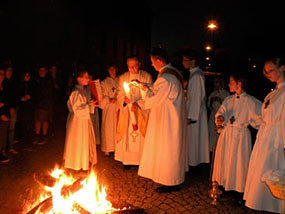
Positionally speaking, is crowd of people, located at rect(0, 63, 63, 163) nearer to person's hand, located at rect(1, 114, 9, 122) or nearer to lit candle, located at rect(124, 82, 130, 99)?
person's hand, located at rect(1, 114, 9, 122)

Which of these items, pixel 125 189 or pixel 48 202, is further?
pixel 125 189

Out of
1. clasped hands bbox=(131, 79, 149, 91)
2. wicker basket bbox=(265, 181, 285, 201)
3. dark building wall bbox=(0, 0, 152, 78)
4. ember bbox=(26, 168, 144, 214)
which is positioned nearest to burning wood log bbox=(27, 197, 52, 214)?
ember bbox=(26, 168, 144, 214)

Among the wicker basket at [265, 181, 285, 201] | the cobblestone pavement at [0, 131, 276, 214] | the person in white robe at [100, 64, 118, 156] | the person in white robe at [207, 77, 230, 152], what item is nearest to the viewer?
the wicker basket at [265, 181, 285, 201]

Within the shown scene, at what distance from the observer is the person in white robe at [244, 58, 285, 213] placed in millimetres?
3537

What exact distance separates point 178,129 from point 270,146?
4.92 ft

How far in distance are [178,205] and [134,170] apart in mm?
1761

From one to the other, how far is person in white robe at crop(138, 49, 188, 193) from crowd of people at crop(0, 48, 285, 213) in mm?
17

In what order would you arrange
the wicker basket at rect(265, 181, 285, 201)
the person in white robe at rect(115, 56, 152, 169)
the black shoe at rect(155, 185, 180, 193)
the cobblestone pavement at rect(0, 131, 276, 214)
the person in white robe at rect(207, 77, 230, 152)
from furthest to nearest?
the person in white robe at rect(207, 77, 230, 152) < the person in white robe at rect(115, 56, 152, 169) < the black shoe at rect(155, 185, 180, 193) < the cobblestone pavement at rect(0, 131, 276, 214) < the wicker basket at rect(265, 181, 285, 201)

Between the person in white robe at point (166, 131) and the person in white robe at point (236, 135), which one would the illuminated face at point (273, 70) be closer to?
the person in white robe at point (236, 135)

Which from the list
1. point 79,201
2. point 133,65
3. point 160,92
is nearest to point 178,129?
point 160,92

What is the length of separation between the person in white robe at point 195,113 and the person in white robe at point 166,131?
2.32 ft

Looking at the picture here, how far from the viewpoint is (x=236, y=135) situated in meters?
4.31

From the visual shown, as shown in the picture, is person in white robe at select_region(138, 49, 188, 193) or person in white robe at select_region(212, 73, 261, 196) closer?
person in white robe at select_region(212, 73, 261, 196)

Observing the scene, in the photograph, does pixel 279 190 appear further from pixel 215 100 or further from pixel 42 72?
pixel 42 72
